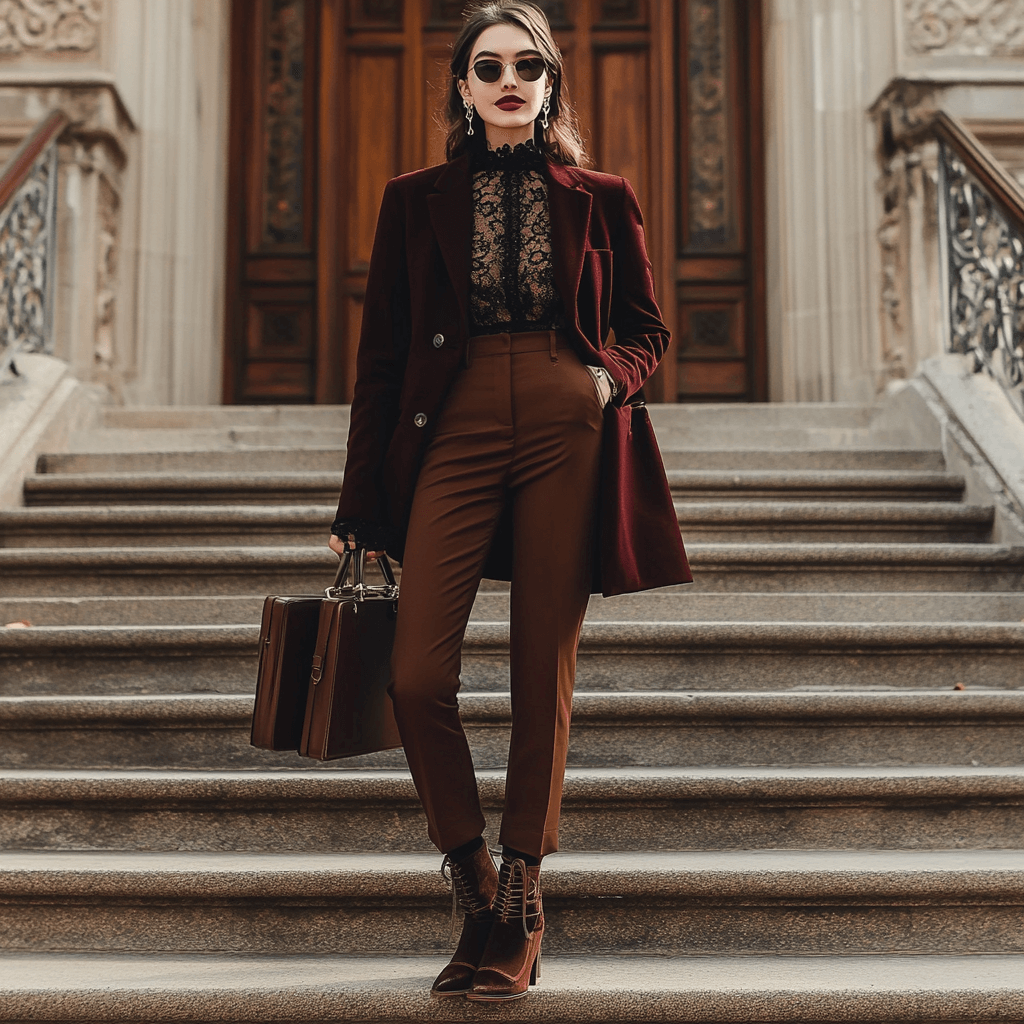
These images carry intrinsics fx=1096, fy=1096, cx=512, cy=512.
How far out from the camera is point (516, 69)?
1.99 m

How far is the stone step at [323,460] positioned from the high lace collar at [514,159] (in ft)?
7.81

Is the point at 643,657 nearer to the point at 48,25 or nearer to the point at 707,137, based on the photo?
the point at 48,25

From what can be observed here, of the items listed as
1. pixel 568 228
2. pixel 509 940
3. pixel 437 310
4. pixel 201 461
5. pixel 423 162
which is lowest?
pixel 509 940

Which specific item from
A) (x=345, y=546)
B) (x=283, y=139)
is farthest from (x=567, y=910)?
(x=283, y=139)

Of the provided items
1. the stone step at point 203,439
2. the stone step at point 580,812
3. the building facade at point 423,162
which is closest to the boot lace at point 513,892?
the stone step at point 580,812

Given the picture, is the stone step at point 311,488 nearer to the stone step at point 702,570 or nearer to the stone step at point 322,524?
the stone step at point 322,524

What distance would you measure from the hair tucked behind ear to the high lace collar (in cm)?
3

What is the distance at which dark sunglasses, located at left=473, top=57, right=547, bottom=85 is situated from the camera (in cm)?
199

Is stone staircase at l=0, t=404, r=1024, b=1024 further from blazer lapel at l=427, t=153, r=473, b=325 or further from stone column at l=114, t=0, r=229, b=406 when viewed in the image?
stone column at l=114, t=0, r=229, b=406

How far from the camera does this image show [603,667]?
3131mm

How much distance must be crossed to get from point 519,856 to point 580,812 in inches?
25.2

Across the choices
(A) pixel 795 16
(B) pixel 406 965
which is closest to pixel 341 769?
(B) pixel 406 965

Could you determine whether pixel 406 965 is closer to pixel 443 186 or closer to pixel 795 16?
pixel 443 186

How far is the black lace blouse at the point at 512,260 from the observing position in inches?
78.8
